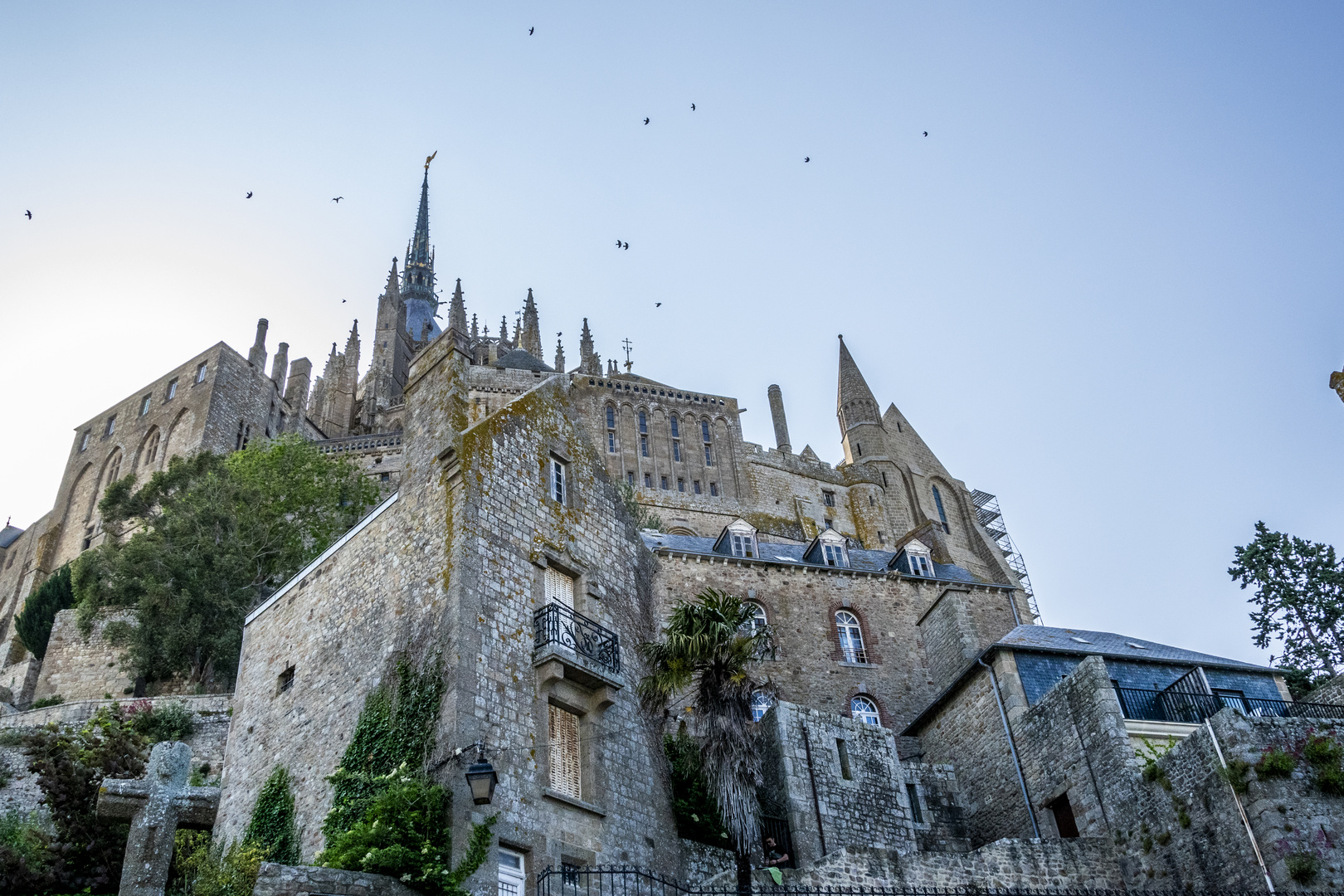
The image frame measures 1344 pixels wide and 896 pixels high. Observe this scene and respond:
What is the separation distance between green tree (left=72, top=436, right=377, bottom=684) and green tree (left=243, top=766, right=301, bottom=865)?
13059 mm

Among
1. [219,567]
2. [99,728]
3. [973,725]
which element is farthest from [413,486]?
[219,567]

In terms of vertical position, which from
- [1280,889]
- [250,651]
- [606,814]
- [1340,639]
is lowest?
[1280,889]

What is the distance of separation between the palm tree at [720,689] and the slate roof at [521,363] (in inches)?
1623

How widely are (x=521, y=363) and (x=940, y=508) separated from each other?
2229 cm

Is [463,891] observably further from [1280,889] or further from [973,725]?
[973,725]

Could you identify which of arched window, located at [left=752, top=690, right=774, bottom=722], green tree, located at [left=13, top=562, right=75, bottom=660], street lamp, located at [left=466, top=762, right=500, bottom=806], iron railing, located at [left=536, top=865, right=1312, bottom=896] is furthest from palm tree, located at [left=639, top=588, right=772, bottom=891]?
green tree, located at [left=13, top=562, right=75, bottom=660]

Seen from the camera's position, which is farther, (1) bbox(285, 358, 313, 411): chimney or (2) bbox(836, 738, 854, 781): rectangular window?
(1) bbox(285, 358, 313, 411): chimney

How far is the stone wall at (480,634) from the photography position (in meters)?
14.5

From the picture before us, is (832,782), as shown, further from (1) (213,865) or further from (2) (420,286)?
(2) (420,286)

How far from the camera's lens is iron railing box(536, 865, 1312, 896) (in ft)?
44.3

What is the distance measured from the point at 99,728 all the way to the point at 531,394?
12.3 metres

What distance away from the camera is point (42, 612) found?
3516 centimetres

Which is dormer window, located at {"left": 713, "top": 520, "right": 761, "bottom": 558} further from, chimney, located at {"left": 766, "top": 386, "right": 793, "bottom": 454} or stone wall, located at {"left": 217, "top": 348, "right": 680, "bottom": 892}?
chimney, located at {"left": 766, "top": 386, "right": 793, "bottom": 454}

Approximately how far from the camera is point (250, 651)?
1938 cm
